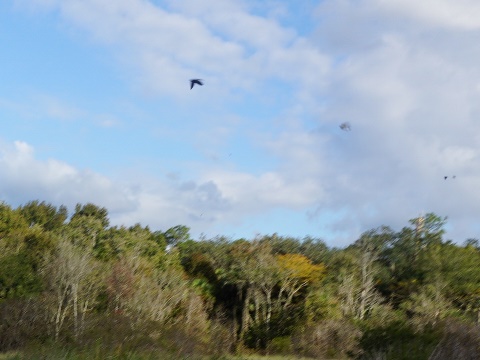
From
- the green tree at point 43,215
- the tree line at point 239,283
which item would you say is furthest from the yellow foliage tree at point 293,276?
the green tree at point 43,215

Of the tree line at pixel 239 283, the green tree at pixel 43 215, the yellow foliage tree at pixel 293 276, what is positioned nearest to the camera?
the tree line at pixel 239 283

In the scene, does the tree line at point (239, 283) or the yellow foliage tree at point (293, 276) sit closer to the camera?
the tree line at point (239, 283)

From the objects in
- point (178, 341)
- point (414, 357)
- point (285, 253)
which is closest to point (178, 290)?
point (285, 253)

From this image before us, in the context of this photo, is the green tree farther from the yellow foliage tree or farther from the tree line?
the yellow foliage tree

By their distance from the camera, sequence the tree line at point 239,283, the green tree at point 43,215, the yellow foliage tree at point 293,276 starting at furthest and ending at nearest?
the green tree at point 43,215, the yellow foliage tree at point 293,276, the tree line at point 239,283

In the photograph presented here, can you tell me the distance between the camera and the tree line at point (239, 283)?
34812 mm

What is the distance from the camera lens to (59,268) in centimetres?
3494

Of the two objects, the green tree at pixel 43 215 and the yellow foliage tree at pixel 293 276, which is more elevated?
the green tree at pixel 43 215

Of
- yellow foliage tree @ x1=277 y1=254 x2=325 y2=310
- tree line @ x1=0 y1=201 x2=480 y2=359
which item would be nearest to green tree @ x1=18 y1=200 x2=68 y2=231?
tree line @ x1=0 y1=201 x2=480 y2=359

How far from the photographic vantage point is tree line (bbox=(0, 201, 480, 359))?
34.8m

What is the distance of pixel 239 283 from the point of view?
47.2 meters

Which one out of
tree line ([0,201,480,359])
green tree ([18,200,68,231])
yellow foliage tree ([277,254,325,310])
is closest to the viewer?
tree line ([0,201,480,359])

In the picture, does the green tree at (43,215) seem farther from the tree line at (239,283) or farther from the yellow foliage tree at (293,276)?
the yellow foliage tree at (293,276)

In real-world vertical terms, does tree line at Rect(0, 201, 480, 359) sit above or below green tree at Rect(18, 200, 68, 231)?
below
